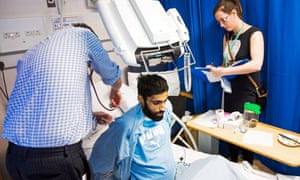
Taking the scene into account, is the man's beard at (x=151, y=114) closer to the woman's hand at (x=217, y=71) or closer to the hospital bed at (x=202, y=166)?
the hospital bed at (x=202, y=166)

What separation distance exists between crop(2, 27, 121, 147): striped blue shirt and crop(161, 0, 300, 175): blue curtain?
57.0 inches

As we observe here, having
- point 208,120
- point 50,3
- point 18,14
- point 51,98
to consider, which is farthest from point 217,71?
point 18,14

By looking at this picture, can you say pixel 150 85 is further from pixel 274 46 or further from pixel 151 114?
pixel 274 46

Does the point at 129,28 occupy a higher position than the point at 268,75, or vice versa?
the point at 129,28

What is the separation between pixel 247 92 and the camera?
6.42ft

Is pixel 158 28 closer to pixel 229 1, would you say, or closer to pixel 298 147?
pixel 229 1

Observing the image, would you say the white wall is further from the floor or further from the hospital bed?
the floor

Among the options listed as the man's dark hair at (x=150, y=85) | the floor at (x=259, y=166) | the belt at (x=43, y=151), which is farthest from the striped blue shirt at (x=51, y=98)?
the floor at (x=259, y=166)

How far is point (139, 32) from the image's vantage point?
3.67 feet

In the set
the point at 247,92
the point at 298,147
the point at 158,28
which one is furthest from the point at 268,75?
the point at 158,28

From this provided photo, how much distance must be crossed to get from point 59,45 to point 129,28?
33 cm

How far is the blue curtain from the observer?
1786mm

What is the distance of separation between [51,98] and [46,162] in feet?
0.96

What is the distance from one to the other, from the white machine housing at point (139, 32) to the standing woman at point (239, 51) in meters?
0.81
